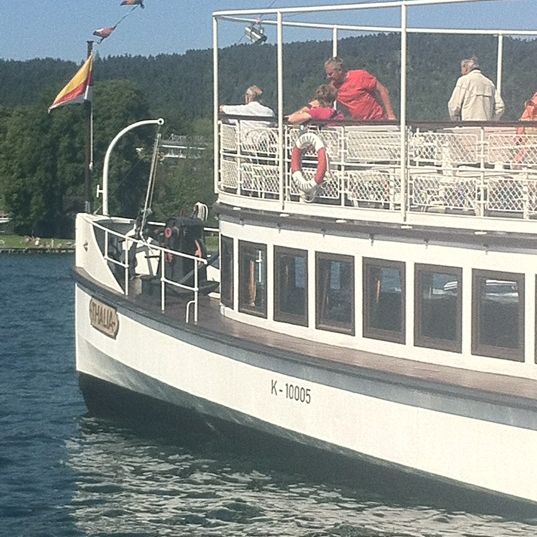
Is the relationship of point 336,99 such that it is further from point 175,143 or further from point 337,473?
point 175,143

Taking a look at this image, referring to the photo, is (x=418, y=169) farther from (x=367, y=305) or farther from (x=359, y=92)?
(x=359, y=92)

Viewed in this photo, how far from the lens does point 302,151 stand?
15.9m

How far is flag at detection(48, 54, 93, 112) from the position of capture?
72.1 ft

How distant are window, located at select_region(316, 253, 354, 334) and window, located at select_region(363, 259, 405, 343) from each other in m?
0.24

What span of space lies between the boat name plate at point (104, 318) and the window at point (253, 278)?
92.5 inches

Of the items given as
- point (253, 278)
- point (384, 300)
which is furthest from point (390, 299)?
point (253, 278)

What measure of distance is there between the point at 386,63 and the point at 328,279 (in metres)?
5.31

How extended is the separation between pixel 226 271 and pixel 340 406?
11.4 ft

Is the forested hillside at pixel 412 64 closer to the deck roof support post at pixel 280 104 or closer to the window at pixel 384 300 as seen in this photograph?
the deck roof support post at pixel 280 104

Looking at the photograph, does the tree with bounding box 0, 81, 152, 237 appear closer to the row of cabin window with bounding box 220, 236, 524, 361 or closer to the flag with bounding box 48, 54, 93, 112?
the flag with bounding box 48, 54, 93, 112

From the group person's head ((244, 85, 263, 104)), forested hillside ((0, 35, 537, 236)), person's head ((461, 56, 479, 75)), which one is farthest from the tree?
person's head ((461, 56, 479, 75))

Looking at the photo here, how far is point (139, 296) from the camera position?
19.0 m

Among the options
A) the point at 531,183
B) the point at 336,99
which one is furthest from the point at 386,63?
the point at 531,183

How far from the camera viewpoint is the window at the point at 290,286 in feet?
53.3
